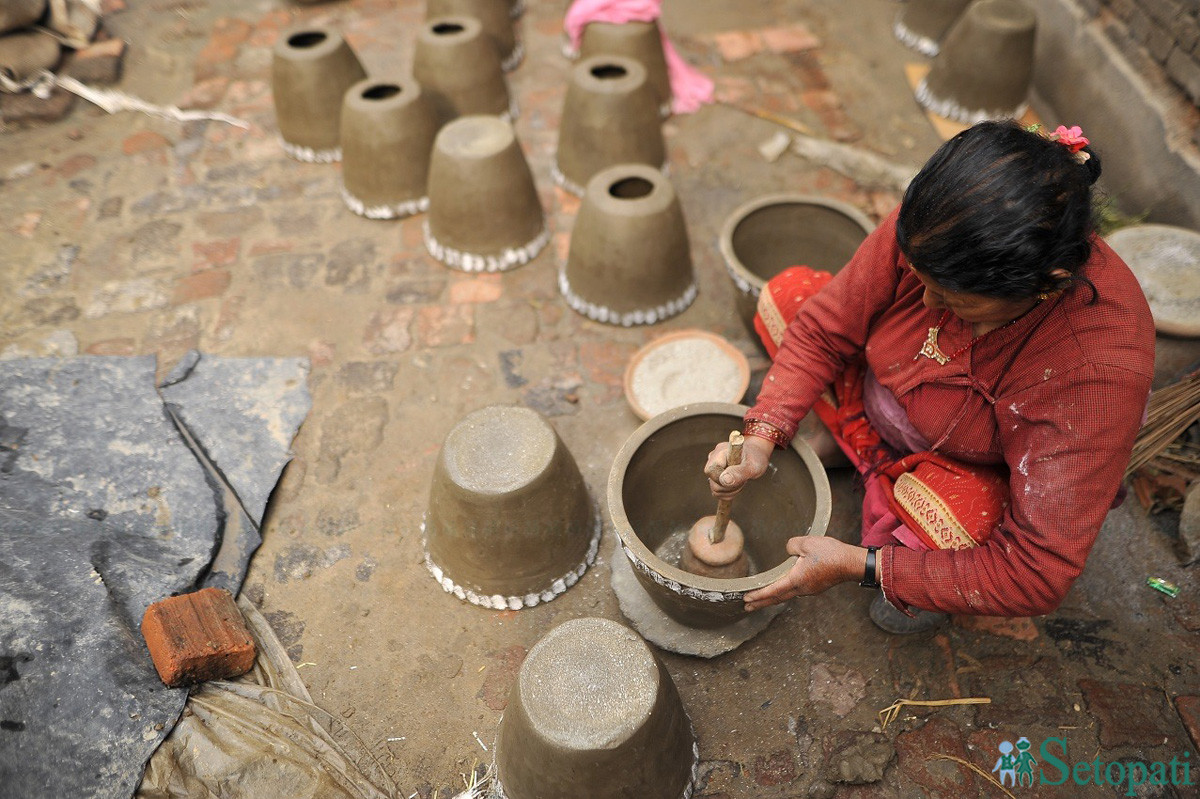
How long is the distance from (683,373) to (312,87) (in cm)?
248

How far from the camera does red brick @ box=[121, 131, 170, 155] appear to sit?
167 inches

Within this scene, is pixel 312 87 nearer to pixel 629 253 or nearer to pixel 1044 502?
pixel 629 253

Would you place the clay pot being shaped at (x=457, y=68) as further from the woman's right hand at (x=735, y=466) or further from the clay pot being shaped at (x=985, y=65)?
the woman's right hand at (x=735, y=466)

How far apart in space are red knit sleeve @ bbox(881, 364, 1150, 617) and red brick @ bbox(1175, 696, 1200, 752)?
839 mm

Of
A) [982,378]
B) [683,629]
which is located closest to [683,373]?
[683,629]

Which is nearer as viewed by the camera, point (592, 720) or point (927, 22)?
point (592, 720)

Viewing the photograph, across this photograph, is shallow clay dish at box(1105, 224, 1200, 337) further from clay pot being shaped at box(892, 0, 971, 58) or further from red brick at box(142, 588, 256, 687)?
red brick at box(142, 588, 256, 687)

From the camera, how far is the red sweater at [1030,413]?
1.67 meters

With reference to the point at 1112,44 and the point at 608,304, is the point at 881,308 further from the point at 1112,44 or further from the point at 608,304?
the point at 1112,44

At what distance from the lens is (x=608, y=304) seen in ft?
10.7

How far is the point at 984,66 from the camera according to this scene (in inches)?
160

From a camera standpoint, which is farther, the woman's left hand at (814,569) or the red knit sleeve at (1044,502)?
the woman's left hand at (814,569)

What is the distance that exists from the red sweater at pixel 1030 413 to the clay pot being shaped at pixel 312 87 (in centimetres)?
300

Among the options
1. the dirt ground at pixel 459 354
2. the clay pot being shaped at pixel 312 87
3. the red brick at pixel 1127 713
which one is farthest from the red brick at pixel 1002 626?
the clay pot being shaped at pixel 312 87
